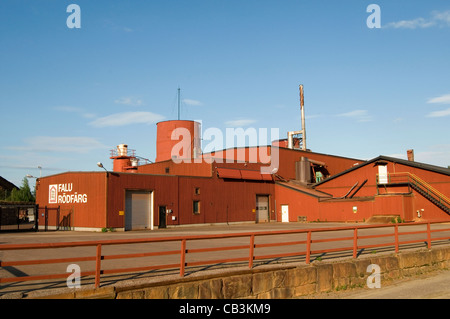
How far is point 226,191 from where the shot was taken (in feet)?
137

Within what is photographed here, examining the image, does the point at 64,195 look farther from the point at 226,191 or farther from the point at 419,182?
the point at 419,182

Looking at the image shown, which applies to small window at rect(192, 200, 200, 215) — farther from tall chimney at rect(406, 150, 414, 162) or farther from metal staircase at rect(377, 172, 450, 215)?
tall chimney at rect(406, 150, 414, 162)

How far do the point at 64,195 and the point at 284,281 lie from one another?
1168 inches

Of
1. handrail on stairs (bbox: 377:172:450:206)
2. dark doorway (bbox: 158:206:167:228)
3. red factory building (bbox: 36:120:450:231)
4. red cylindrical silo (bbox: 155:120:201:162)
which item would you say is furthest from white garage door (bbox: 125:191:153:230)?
handrail on stairs (bbox: 377:172:450:206)

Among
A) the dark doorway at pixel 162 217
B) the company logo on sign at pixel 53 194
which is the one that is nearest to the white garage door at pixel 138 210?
the dark doorway at pixel 162 217

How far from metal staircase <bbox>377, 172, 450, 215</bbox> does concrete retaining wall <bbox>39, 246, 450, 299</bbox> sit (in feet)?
78.3

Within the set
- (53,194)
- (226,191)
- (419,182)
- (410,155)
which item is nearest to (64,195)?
(53,194)

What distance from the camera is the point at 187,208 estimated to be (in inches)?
1501

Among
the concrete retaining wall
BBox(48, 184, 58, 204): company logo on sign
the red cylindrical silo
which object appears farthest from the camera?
the red cylindrical silo

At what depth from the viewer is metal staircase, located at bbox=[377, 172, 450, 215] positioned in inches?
1455

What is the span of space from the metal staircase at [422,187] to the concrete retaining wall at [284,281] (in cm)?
2387

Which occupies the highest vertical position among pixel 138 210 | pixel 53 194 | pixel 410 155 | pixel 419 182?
pixel 410 155

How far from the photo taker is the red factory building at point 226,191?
113 feet
